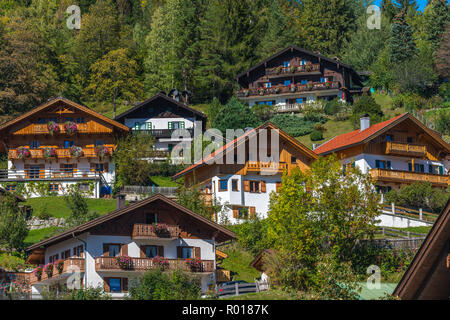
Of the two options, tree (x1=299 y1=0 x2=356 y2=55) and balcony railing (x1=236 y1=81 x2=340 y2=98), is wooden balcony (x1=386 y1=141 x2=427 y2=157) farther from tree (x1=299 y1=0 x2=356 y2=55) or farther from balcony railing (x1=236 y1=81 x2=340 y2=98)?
tree (x1=299 y1=0 x2=356 y2=55)

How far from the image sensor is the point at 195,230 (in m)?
43.5

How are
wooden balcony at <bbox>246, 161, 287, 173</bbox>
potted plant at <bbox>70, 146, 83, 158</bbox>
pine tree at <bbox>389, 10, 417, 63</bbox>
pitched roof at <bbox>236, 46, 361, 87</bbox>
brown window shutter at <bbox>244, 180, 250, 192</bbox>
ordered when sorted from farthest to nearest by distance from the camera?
pine tree at <bbox>389, 10, 417, 63</bbox> < pitched roof at <bbox>236, 46, 361, 87</bbox> < potted plant at <bbox>70, 146, 83, 158</bbox> < brown window shutter at <bbox>244, 180, 250, 192</bbox> < wooden balcony at <bbox>246, 161, 287, 173</bbox>

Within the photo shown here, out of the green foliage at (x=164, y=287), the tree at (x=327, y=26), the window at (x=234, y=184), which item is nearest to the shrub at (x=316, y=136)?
the window at (x=234, y=184)

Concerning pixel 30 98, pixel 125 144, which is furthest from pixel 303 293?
pixel 30 98

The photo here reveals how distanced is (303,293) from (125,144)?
36.0 meters

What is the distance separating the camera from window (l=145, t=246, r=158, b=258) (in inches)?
1678

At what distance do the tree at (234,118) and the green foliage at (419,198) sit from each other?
965 inches

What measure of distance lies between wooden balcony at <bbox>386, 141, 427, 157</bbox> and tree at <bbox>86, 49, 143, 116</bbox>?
46.2 meters

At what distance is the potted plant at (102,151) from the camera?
66250 mm

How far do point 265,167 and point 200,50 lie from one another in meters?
46.7

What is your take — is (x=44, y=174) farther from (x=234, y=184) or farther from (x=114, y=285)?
(x=114, y=285)

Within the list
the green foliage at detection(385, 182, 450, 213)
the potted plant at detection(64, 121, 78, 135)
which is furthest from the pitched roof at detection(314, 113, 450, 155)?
the potted plant at detection(64, 121, 78, 135)

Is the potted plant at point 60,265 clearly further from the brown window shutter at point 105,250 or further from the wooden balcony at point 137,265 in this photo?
the brown window shutter at point 105,250

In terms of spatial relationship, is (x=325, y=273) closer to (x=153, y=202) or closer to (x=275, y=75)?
(x=153, y=202)
